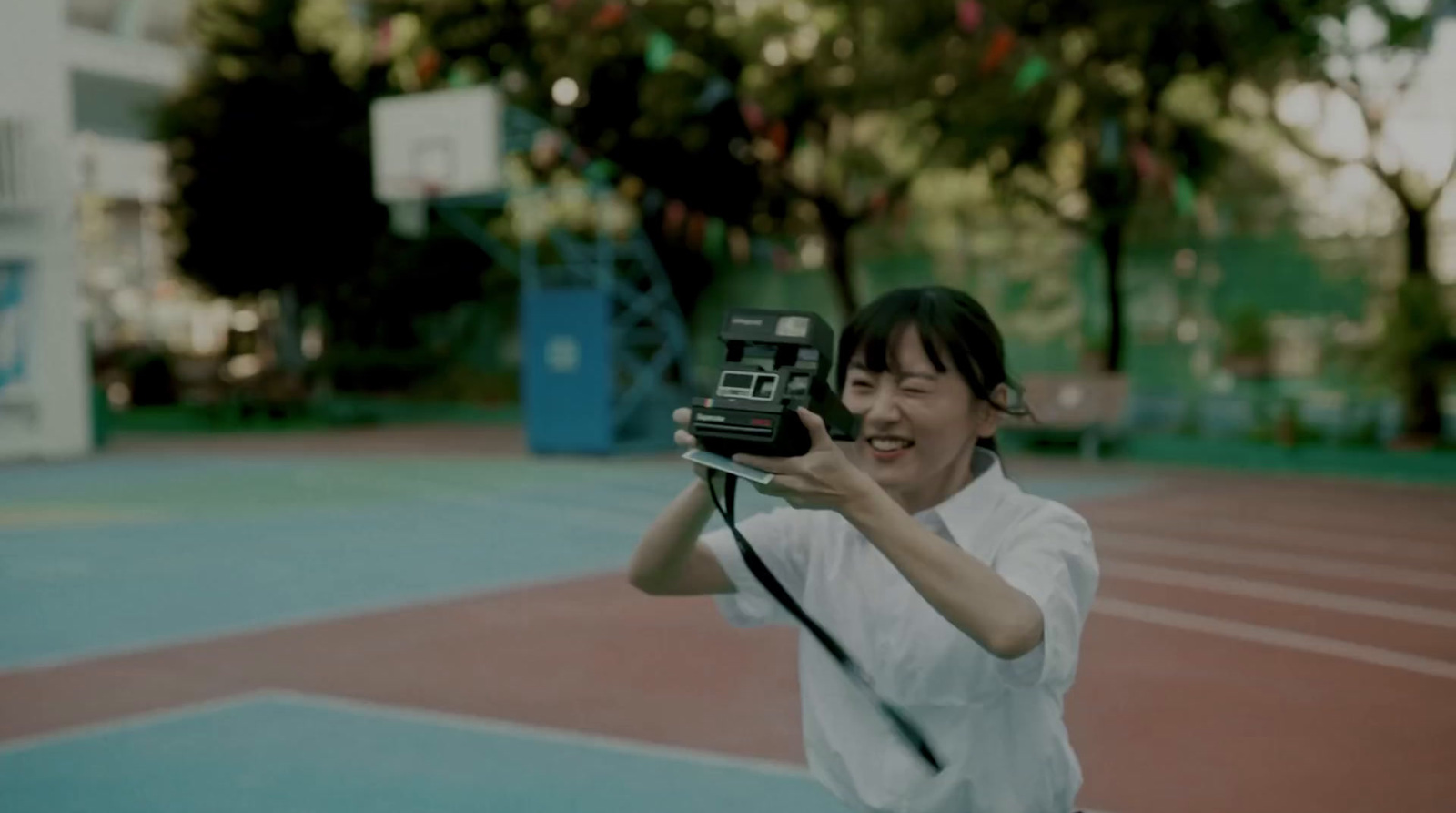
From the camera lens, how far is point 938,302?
7.35 feet

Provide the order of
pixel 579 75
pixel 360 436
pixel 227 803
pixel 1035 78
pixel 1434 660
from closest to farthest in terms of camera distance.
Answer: pixel 227 803
pixel 1434 660
pixel 1035 78
pixel 579 75
pixel 360 436

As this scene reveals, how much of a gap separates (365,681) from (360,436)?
15703mm

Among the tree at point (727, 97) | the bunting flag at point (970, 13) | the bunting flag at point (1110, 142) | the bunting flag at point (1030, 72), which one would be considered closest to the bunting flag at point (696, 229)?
the tree at point (727, 97)

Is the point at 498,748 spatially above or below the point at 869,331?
below

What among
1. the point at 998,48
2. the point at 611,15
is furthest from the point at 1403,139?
the point at 611,15

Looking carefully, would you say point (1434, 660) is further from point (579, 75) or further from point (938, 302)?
point (579, 75)

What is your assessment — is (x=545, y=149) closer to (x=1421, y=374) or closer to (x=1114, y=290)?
(x=1114, y=290)

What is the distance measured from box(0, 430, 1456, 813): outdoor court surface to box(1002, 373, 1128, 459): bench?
404cm

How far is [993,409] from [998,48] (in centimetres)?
1159

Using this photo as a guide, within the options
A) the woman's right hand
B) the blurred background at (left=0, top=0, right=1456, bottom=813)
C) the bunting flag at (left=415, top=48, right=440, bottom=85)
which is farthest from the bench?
the woman's right hand

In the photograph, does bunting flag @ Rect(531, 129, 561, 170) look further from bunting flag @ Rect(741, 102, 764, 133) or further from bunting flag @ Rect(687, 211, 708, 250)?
bunting flag @ Rect(741, 102, 764, 133)

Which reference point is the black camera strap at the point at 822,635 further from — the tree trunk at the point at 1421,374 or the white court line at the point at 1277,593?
the tree trunk at the point at 1421,374

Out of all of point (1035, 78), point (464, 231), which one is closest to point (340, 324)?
point (464, 231)

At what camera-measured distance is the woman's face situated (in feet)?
7.27
